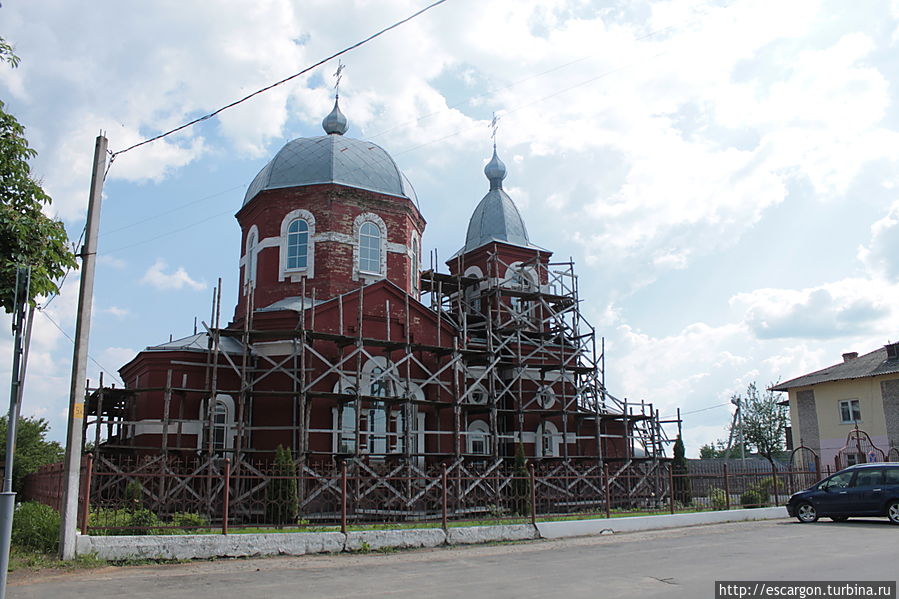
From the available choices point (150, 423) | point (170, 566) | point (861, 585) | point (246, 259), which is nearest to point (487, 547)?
point (170, 566)

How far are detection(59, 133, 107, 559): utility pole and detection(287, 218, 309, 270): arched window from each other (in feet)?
31.8

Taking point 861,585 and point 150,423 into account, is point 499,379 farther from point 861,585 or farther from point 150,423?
point 861,585

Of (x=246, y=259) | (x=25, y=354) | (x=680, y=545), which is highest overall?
(x=246, y=259)

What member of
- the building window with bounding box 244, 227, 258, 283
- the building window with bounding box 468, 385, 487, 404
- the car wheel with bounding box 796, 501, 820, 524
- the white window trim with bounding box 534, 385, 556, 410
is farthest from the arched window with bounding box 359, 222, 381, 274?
the car wheel with bounding box 796, 501, 820, 524

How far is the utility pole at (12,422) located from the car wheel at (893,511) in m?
15.0

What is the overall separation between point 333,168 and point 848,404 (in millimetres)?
23385

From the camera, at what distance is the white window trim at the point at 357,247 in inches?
847

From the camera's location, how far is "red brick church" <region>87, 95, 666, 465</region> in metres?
18.2

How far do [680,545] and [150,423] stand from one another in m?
12.2

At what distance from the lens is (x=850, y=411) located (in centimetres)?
3103

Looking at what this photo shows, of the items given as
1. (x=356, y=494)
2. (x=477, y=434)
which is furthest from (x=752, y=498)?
(x=356, y=494)

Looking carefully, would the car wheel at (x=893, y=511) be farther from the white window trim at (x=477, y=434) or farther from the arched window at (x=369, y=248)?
the arched window at (x=369, y=248)

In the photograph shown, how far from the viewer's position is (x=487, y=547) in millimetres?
12688

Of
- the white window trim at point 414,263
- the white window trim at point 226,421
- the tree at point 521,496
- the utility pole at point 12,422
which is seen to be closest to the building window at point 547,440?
the white window trim at point 414,263
